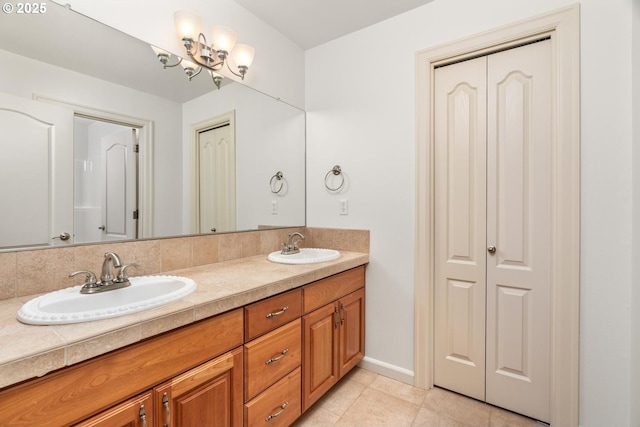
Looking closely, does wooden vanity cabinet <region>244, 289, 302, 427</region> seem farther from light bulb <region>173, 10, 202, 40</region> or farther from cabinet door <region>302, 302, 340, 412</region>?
light bulb <region>173, 10, 202, 40</region>

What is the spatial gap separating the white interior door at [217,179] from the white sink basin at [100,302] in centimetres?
50

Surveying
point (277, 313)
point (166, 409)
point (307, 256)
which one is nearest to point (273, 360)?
point (277, 313)

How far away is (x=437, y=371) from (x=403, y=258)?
2.50 feet

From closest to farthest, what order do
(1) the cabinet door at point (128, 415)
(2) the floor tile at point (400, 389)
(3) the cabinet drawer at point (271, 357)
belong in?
1. (1) the cabinet door at point (128, 415)
2. (3) the cabinet drawer at point (271, 357)
3. (2) the floor tile at point (400, 389)

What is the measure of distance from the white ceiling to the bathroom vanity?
5.34ft

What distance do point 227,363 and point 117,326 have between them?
0.47m

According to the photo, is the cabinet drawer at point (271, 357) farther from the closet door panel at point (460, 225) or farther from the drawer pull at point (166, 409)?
the closet door panel at point (460, 225)

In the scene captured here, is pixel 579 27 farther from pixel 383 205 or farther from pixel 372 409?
pixel 372 409

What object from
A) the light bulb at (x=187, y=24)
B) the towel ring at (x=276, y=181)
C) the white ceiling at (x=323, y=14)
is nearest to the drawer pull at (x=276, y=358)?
the towel ring at (x=276, y=181)

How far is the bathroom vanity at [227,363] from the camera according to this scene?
0.79 meters

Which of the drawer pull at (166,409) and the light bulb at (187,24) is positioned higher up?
the light bulb at (187,24)

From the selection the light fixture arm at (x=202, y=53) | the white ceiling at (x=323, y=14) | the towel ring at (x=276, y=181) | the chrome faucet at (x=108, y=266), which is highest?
the white ceiling at (x=323, y=14)

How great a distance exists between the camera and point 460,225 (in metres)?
1.85

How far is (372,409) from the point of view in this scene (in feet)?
5.67
